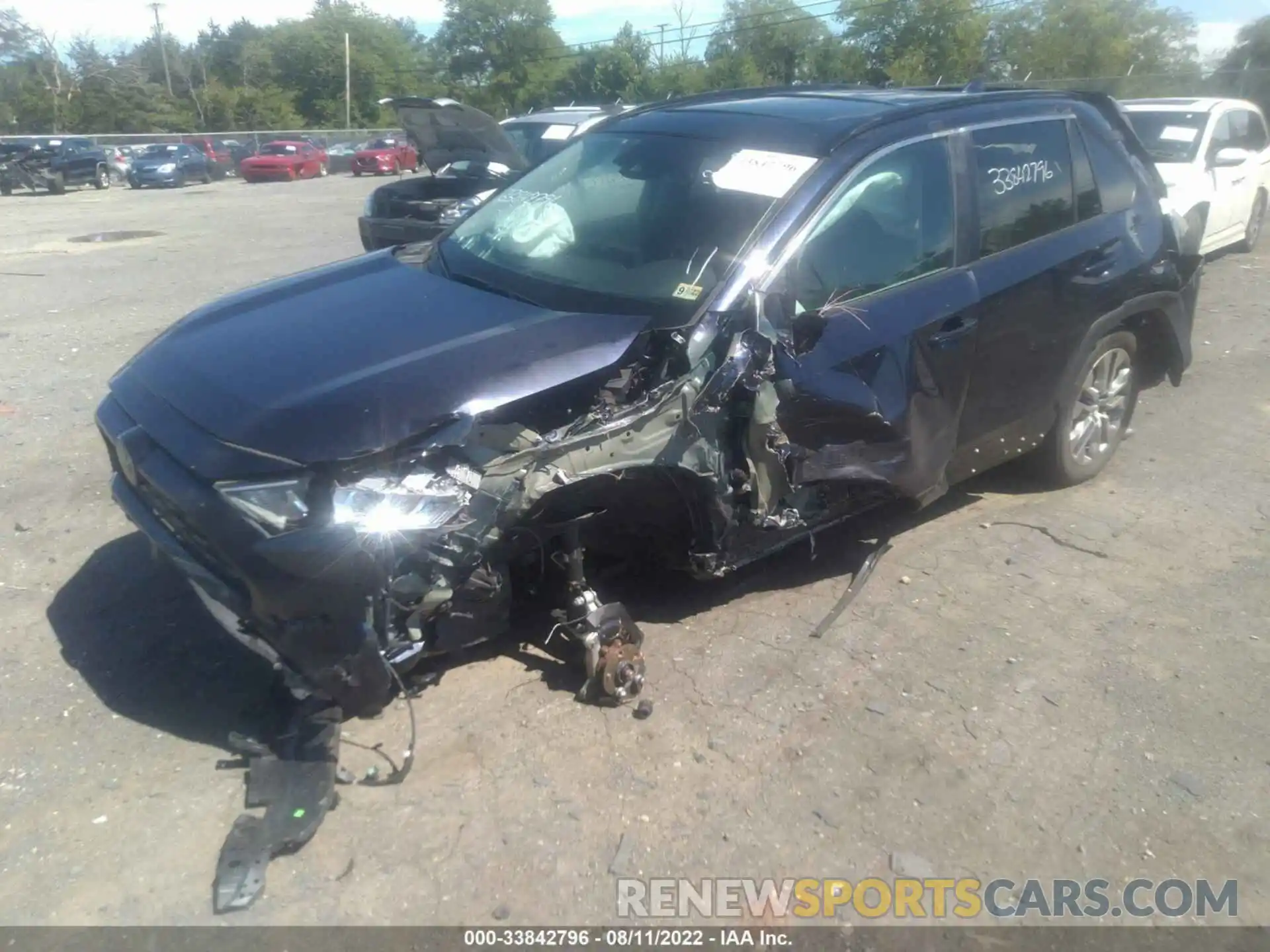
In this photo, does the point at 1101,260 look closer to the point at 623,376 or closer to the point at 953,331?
the point at 953,331

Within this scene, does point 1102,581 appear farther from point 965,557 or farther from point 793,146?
point 793,146

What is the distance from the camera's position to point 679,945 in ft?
8.52

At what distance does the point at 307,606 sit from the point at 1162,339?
450cm

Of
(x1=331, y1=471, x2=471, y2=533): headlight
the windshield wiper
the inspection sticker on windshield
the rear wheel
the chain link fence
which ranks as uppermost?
the chain link fence

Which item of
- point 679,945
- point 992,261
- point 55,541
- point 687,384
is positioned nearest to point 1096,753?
point 679,945

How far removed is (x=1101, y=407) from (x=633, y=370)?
2.98 metres

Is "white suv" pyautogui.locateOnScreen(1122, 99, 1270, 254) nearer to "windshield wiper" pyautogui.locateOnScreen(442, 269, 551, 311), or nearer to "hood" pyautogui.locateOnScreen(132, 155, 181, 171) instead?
"windshield wiper" pyautogui.locateOnScreen(442, 269, 551, 311)

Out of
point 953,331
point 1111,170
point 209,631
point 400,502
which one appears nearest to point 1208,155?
point 1111,170

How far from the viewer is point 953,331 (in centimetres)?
405

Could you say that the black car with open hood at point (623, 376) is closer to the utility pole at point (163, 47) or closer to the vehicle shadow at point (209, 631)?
the vehicle shadow at point (209, 631)

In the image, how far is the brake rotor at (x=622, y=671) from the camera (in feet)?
11.1

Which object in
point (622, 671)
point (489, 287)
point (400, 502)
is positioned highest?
point (489, 287)

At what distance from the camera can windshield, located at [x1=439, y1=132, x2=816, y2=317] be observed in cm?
372

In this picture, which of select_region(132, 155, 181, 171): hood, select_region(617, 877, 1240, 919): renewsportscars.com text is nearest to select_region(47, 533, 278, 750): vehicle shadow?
select_region(617, 877, 1240, 919): renewsportscars.com text
